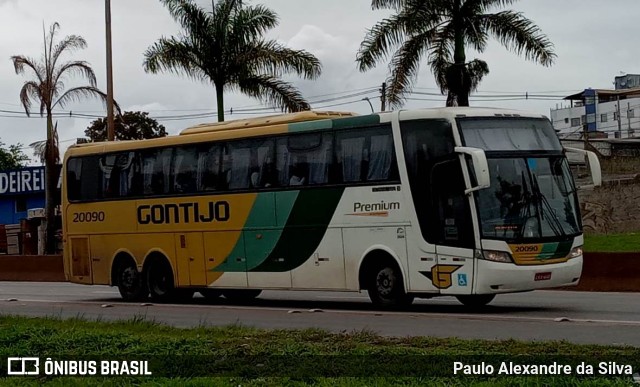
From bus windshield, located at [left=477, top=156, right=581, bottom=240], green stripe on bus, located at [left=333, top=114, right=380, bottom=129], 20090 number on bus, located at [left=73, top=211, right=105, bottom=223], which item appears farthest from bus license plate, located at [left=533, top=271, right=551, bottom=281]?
20090 number on bus, located at [left=73, top=211, right=105, bottom=223]

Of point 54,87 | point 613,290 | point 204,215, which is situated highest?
point 54,87

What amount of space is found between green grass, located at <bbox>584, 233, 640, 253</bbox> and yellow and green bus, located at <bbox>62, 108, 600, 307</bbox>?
10938 mm

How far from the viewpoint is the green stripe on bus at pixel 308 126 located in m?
18.9

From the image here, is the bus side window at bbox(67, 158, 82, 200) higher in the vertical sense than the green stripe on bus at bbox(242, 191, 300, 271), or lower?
higher

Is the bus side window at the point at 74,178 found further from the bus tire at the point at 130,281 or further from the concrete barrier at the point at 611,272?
the concrete barrier at the point at 611,272

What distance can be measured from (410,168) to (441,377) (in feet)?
29.5

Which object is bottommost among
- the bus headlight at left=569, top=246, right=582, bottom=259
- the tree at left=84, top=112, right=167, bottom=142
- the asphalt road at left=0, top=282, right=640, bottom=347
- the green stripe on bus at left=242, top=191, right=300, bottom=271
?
the asphalt road at left=0, top=282, right=640, bottom=347

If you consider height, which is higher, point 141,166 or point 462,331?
point 141,166

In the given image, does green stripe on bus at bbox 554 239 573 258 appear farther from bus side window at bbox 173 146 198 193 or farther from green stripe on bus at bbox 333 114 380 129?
bus side window at bbox 173 146 198 193

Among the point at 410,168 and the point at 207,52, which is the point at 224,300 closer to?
the point at 410,168

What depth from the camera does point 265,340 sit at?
11844mm

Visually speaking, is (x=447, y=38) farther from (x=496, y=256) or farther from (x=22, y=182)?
(x=22, y=182)

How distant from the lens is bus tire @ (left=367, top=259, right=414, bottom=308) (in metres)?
17.8

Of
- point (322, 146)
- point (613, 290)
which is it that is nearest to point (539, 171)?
point (322, 146)
